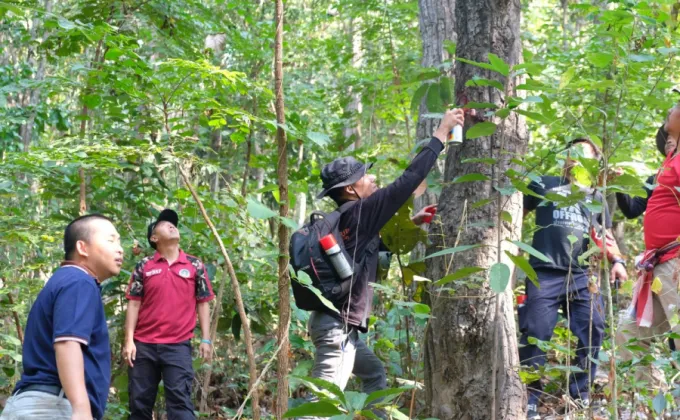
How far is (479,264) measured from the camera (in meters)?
3.57

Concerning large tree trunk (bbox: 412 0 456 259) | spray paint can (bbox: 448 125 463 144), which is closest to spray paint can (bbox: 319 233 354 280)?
spray paint can (bbox: 448 125 463 144)

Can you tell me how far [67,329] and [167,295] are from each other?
8.22 ft

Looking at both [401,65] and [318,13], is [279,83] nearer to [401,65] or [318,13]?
[401,65]

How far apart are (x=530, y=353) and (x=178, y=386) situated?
259 cm

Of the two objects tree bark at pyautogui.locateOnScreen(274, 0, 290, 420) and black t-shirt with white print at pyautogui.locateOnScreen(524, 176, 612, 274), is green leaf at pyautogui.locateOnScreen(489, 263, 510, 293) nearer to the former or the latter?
tree bark at pyautogui.locateOnScreen(274, 0, 290, 420)

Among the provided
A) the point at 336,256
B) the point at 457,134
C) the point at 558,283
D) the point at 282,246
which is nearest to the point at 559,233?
the point at 558,283

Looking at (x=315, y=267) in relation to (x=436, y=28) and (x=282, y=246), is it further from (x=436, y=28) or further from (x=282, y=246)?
(x=436, y=28)

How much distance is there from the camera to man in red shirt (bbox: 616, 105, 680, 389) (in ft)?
13.0

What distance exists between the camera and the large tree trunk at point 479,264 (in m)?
3.50

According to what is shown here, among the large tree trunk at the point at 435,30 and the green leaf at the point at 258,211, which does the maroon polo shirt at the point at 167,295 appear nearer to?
the large tree trunk at the point at 435,30

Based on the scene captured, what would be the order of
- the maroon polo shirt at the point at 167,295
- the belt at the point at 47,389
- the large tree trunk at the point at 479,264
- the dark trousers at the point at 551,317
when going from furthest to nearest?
1. the maroon polo shirt at the point at 167,295
2. the dark trousers at the point at 551,317
3. the large tree trunk at the point at 479,264
4. the belt at the point at 47,389

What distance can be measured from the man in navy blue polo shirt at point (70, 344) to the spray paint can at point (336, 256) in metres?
1.18

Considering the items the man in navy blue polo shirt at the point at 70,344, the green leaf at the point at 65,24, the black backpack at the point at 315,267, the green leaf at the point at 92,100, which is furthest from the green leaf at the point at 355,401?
the green leaf at the point at 92,100

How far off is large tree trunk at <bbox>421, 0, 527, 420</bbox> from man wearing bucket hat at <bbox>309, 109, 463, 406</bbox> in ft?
0.99
